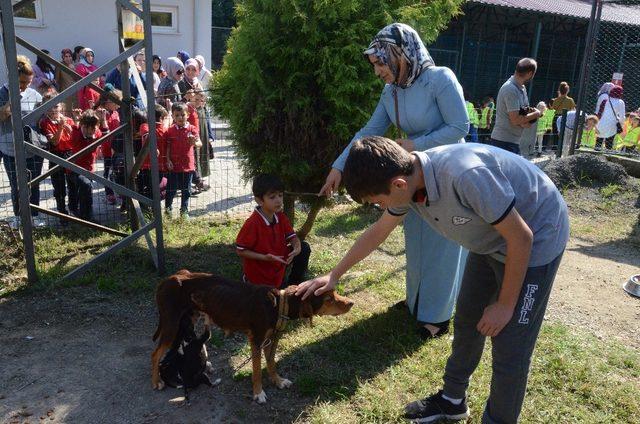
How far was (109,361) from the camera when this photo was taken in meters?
3.61

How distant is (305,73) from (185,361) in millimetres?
2494

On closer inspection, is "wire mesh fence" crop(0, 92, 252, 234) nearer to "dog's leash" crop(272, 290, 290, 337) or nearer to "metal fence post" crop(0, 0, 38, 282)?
"metal fence post" crop(0, 0, 38, 282)

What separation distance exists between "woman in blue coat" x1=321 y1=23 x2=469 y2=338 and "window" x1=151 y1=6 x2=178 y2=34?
38.0 ft

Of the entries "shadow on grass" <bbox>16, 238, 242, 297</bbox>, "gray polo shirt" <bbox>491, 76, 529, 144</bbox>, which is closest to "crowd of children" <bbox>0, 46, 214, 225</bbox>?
"shadow on grass" <bbox>16, 238, 242, 297</bbox>

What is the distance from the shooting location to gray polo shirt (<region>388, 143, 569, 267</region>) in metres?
2.11

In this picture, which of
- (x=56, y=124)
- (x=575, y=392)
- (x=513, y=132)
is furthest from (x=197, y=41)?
(x=575, y=392)

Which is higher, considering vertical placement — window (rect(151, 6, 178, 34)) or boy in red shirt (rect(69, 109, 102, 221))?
window (rect(151, 6, 178, 34))

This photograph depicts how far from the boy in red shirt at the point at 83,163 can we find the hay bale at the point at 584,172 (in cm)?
736

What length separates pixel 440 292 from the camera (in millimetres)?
3965

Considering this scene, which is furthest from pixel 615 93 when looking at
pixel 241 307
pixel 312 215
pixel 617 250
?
pixel 241 307

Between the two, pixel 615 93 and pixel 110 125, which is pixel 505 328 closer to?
pixel 110 125

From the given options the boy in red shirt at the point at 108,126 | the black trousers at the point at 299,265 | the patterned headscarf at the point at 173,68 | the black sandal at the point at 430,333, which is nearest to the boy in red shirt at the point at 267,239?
the black trousers at the point at 299,265

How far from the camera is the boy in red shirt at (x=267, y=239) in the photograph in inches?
153

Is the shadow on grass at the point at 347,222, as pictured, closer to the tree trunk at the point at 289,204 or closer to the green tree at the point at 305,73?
the tree trunk at the point at 289,204
